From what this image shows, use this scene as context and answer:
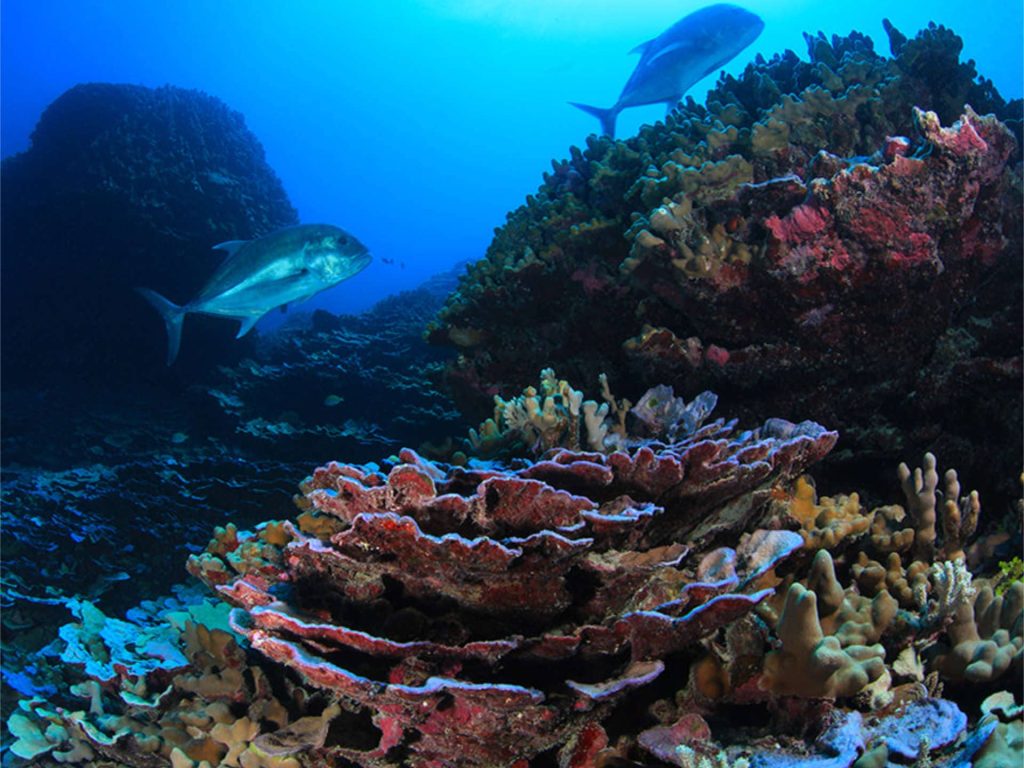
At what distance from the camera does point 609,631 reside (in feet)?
5.03

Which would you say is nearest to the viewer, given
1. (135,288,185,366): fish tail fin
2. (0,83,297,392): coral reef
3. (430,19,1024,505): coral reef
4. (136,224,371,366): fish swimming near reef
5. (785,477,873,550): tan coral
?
(785,477,873,550): tan coral

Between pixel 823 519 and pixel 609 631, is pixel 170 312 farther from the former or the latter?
pixel 823 519

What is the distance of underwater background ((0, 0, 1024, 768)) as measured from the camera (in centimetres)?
161

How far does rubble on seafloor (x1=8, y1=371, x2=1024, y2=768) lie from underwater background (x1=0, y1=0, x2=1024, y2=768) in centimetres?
1

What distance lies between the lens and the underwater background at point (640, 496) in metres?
1.61

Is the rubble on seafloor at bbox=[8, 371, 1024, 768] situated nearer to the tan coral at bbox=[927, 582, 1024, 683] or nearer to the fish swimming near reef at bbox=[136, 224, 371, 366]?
the tan coral at bbox=[927, 582, 1024, 683]

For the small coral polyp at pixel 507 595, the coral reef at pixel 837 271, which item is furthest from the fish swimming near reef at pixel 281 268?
the small coral polyp at pixel 507 595

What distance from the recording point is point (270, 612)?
1.50 meters

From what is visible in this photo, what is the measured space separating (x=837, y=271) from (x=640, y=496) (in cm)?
175

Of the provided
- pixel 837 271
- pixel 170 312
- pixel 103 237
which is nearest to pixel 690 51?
pixel 837 271

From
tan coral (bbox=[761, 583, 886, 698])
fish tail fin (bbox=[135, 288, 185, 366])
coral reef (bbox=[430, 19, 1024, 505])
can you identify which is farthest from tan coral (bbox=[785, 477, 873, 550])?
fish tail fin (bbox=[135, 288, 185, 366])

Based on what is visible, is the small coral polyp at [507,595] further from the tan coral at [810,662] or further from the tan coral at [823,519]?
the tan coral at [823,519]

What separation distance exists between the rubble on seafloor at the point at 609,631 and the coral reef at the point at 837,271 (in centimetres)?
98

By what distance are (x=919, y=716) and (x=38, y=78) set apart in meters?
71.8
